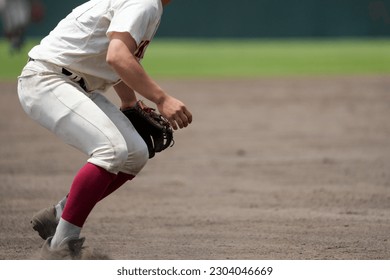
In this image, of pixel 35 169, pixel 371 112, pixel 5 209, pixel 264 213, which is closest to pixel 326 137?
pixel 371 112

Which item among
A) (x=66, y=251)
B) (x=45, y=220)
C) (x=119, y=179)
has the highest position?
(x=119, y=179)

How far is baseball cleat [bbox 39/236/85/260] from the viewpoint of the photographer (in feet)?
12.6

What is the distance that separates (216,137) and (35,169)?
2670 millimetres

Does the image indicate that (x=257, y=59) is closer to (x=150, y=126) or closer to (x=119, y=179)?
(x=150, y=126)

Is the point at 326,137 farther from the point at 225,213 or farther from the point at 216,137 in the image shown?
the point at 225,213

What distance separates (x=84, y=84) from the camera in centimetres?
404

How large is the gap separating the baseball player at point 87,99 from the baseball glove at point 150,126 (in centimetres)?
31

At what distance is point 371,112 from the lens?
37.4ft

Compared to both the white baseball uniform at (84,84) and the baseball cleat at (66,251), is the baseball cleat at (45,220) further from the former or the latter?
the white baseball uniform at (84,84)

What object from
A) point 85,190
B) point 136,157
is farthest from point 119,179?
point 85,190

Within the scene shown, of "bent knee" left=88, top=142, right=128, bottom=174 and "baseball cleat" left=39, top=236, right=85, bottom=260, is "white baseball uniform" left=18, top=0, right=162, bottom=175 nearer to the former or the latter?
"bent knee" left=88, top=142, right=128, bottom=174

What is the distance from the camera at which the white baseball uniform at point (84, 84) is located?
3.78 m

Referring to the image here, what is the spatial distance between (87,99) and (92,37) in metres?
0.29

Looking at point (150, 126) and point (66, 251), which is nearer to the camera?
point (66, 251)
